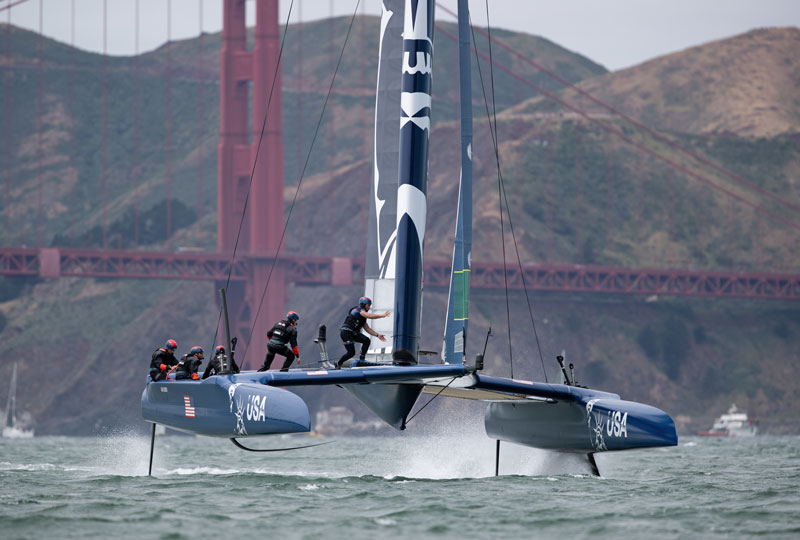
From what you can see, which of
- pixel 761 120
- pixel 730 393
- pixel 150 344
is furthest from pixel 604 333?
pixel 761 120

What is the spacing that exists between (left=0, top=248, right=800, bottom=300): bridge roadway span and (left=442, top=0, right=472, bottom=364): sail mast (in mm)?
38334

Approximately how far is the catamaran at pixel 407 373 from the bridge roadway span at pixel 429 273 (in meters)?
38.0

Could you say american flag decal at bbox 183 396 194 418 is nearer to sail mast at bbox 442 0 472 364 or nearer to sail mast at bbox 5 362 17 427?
sail mast at bbox 442 0 472 364

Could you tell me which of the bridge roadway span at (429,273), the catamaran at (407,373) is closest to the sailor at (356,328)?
the catamaran at (407,373)

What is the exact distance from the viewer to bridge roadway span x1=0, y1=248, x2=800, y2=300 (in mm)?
58250

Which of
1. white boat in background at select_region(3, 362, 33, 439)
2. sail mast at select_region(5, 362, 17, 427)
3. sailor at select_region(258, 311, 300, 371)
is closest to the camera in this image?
sailor at select_region(258, 311, 300, 371)

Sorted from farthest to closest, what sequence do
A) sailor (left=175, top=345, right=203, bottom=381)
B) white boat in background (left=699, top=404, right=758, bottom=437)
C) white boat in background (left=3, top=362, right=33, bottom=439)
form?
white boat in background (left=3, top=362, right=33, bottom=439) → white boat in background (left=699, top=404, right=758, bottom=437) → sailor (left=175, top=345, right=203, bottom=381)

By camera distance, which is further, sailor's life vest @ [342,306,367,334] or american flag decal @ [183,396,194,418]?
american flag decal @ [183,396,194,418]

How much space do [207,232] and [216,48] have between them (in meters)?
85.2

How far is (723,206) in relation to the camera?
84688 mm

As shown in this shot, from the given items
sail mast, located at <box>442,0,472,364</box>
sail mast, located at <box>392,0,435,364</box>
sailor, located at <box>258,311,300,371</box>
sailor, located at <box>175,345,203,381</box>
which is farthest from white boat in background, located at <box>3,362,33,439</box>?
sail mast, located at <box>392,0,435,364</box>

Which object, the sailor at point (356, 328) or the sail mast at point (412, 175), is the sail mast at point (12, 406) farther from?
the sail mast at point (412, 175)

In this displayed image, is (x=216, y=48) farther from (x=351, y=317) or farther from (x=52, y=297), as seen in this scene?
(x=351, y=317)

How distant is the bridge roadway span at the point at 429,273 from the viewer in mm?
58250
